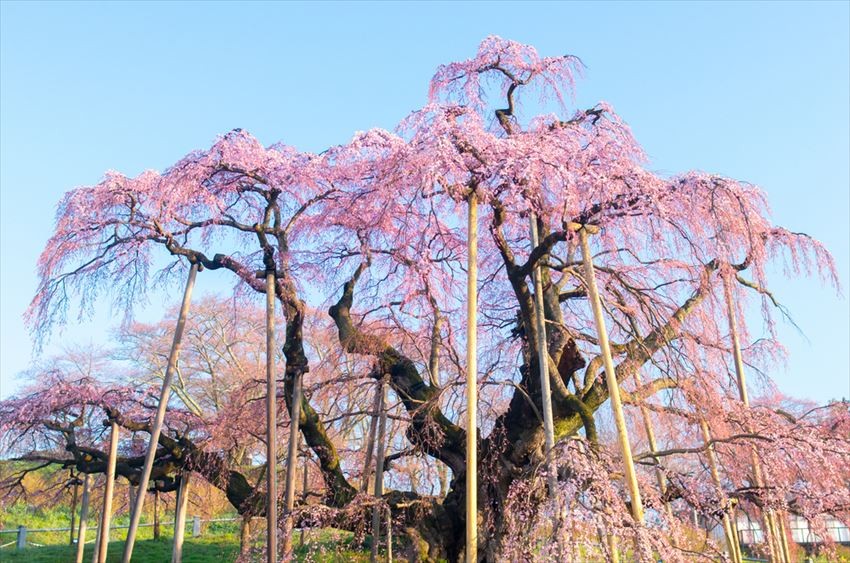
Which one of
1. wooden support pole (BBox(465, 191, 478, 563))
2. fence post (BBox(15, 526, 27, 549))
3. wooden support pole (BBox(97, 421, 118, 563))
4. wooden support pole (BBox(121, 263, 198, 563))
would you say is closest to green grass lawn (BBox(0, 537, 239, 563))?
fence post (BBox(15, 526, 27, 549))

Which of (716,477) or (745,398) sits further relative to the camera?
(745,398)

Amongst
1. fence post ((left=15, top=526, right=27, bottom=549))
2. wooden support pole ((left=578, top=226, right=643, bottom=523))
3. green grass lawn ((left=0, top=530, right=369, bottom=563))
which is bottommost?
green grass lawn ((left=0, top=530, right=369, bottom=563))

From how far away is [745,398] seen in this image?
30.6 feet

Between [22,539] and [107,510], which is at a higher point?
[107,510]

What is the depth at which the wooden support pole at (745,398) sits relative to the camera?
8570 mm

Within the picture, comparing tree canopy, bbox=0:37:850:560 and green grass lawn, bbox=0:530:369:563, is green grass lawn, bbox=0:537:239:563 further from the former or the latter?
tree canopy, bbox=0:37:850:560

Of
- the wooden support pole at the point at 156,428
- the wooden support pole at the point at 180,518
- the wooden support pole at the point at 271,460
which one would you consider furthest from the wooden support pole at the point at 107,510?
the wooden support pole at the point at 271,460

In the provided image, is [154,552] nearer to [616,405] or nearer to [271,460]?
[271,460]

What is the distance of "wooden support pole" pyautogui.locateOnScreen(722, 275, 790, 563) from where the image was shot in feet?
28.1

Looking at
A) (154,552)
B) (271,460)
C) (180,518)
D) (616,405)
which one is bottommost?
(154,552)

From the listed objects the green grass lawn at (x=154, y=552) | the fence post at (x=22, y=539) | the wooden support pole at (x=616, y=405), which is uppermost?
the wooden support pole at (x=616, y=405)

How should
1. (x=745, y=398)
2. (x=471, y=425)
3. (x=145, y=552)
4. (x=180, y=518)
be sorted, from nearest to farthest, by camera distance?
(x=471, y=425)
(x=745, y=398)
(x=180, y=518)
(x=145, y=552)

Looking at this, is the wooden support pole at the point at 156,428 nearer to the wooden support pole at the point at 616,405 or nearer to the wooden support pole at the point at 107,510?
the wooden support pole at the point at 107,510

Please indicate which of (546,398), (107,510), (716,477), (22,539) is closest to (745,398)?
(716,477)
